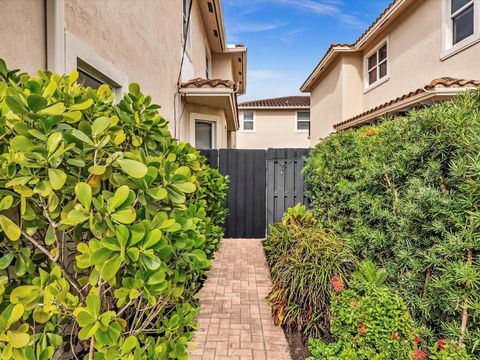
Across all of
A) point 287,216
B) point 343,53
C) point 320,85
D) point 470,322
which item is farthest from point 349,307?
point 320,85

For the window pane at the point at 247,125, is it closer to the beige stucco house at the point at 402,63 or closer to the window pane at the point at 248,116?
the window pane at the point at 248,116

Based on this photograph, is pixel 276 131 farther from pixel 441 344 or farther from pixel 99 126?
pixel 99 126

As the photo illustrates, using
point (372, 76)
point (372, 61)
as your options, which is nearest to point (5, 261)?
point (372, 76)

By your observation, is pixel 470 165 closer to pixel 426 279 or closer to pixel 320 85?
pixel 426 279

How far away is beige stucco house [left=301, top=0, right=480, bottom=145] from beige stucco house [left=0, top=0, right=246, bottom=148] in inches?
195

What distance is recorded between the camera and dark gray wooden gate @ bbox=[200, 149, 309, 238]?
9.23 m

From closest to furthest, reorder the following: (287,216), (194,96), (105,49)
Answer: (105,49)
(287,216)
(194,96)

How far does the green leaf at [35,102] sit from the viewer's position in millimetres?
1377

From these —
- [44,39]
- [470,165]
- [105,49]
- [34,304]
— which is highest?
[105,49]

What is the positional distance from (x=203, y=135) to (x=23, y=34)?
792cm

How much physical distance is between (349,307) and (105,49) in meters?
4.38

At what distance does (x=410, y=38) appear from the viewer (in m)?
10.4

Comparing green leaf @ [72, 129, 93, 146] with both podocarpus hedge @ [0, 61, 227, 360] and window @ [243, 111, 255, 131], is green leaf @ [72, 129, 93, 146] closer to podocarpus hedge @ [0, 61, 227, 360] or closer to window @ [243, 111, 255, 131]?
podocarpus hedge @ [0, 61, 227, 360]

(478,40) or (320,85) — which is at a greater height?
(320,85)
